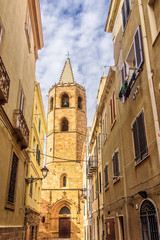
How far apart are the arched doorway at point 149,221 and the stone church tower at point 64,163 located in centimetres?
2408

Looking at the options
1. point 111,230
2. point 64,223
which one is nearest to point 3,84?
point 111,230

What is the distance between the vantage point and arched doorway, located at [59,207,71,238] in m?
34.7

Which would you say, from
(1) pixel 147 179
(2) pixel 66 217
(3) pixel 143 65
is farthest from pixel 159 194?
(2) pixel 66 217

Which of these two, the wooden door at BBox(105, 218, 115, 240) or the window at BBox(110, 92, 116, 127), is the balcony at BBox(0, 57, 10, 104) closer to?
the window at BBox(110, 92, 116, 127)

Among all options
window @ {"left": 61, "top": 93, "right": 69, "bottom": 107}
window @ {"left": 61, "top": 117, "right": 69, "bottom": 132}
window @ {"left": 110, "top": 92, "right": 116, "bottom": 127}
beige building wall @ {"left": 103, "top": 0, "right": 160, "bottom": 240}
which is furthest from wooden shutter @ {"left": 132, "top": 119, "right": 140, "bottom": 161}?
window @ {"left": 61, "top": 93, "right": 69, "bottom": 107}

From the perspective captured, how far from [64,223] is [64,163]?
324 inches

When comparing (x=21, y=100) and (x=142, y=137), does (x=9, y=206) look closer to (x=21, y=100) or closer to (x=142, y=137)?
(x=21, y=100)

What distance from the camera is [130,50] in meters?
9.11

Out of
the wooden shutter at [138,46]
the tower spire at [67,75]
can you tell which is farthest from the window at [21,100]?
the tower spire at [67,75]

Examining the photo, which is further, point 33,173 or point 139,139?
point 33,173

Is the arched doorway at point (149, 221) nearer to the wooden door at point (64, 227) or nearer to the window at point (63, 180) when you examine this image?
the wooden door at point (64, 227)

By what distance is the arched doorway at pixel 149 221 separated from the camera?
256 inches

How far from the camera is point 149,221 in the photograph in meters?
6.88

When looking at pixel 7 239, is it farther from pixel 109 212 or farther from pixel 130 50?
pixel 130 50
